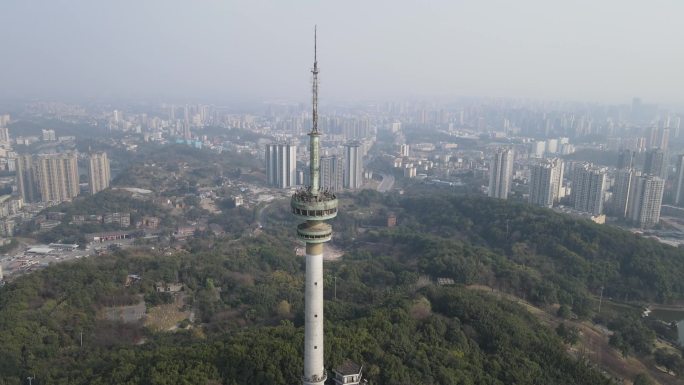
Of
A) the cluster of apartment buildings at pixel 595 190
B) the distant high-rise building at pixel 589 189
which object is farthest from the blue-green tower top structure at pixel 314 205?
the distant high-rise building at pixel 589 189

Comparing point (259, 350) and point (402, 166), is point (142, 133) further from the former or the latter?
point (259, 350)

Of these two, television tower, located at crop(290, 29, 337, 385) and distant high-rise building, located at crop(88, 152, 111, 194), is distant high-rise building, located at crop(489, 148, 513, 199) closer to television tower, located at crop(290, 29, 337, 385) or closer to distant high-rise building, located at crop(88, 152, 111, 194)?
distant high-rise building, located at crop(88, 152, 111, 194)

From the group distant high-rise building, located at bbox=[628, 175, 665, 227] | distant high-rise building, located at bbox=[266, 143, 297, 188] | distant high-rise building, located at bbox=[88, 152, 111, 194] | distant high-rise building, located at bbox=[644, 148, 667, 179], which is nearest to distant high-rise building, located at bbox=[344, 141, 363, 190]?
distant high-rise building, located at bbox=[266, 143, 297, 188]

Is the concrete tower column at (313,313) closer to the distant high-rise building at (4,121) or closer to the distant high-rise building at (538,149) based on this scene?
the distant high-rise building at (538,149)

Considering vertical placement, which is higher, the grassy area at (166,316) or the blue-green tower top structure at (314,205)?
the blue-green tower top structure at (314,205)

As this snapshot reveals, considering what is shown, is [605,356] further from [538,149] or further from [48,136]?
[48,136]

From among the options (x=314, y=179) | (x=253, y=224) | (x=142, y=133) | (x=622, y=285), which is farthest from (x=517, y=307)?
(x=142, y=133)
